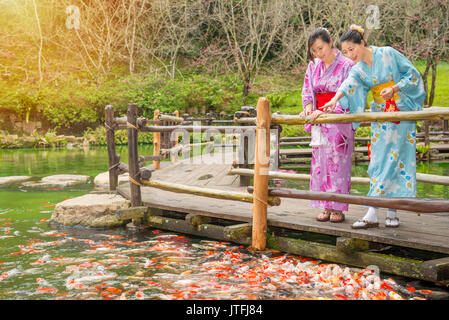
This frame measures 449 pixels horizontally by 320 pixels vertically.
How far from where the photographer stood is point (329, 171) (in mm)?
4711

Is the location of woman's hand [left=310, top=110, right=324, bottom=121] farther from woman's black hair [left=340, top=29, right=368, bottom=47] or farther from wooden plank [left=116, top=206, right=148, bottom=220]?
wooden plank [left=116, top=206, right=148, bottom=220]

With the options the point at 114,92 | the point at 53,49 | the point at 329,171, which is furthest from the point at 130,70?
the point at 329,171

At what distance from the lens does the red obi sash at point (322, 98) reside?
15.6 ft

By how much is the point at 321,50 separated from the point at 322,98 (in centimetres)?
48

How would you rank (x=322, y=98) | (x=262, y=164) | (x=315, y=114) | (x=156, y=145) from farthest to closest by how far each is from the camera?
(x=156, y=145), (x=322, y=98), (x=262, y=164), (x=315, y=114)

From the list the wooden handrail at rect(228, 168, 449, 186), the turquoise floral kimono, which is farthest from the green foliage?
the turquoise floral kimono

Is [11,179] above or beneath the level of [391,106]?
beneath

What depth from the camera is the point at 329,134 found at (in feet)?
15.3

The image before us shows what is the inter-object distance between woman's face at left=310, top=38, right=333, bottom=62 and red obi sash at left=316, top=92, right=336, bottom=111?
33 centimetres

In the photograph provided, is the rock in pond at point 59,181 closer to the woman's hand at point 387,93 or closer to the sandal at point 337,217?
the sandal at point 337,217

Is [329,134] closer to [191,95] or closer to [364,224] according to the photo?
[364,224]

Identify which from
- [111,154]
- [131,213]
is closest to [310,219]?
[131,213]

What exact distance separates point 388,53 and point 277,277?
215 cm
